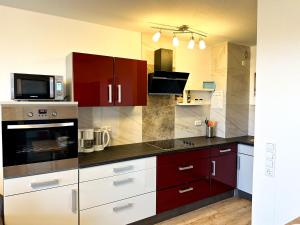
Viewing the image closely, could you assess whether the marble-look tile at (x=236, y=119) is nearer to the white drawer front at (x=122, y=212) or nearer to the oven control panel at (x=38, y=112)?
the white drawer front at (x=122, y=212)

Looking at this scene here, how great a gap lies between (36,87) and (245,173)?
2.93m

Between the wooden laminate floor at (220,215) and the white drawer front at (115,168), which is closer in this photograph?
the white drawer front at (115,168)

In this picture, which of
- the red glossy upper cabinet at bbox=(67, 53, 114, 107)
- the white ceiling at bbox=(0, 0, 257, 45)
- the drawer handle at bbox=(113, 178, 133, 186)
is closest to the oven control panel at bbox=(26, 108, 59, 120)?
the red glossy upper cabinet at bbox=(67, 53, 114, 107)

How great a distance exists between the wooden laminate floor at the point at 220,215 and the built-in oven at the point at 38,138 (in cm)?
149

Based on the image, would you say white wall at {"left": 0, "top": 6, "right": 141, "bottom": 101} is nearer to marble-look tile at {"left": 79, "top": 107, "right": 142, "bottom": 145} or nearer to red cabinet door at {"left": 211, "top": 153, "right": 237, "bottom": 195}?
marble-look tile at {"left": 79, "top": 107, "right": 142, "bottom": 145}

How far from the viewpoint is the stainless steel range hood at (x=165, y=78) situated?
2.96 metres

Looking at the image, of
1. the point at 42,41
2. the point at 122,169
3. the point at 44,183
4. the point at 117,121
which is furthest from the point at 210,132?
the point at 42,41

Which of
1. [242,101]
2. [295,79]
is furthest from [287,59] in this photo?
[242,101]

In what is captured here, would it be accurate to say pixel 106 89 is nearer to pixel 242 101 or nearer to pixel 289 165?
pixel 289 165

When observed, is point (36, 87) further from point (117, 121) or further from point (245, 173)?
point (245, 173)

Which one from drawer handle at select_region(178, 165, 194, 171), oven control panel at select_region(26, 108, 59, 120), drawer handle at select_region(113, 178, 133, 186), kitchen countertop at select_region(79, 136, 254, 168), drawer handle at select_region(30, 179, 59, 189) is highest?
oven control panel at select_region(26, 108, 59, 120)

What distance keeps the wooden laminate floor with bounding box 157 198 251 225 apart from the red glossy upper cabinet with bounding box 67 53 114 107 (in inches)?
Answer: 65.1

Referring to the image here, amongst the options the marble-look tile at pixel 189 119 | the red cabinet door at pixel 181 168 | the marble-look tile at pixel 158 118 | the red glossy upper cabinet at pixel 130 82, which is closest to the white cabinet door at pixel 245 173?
the red cabinet door at pixel 181 168

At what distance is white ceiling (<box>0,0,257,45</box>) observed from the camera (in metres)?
2.09
